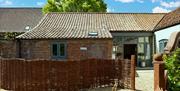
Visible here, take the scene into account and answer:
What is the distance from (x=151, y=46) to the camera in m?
35.7

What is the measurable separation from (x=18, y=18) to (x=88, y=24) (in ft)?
76.9

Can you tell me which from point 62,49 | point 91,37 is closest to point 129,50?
point 91,37

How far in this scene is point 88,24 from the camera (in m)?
36.3

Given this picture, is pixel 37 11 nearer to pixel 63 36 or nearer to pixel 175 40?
pixel 63 36

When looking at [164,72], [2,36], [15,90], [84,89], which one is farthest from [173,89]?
[2,36]

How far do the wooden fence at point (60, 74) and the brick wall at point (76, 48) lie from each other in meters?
12.0

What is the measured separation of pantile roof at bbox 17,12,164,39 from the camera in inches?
1267

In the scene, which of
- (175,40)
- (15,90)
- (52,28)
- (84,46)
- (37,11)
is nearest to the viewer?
(175,40)

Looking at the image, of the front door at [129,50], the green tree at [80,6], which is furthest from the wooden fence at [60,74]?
the green tree at [80,6]

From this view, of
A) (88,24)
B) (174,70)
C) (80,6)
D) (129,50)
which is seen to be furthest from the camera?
(80,6)

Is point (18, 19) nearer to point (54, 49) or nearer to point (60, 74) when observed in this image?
point (54, 49)

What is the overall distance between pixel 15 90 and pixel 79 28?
1698 centimetres

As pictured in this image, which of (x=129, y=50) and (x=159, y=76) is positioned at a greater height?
(x=129, y=50)

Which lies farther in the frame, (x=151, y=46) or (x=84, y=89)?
(x=151, y=46)
